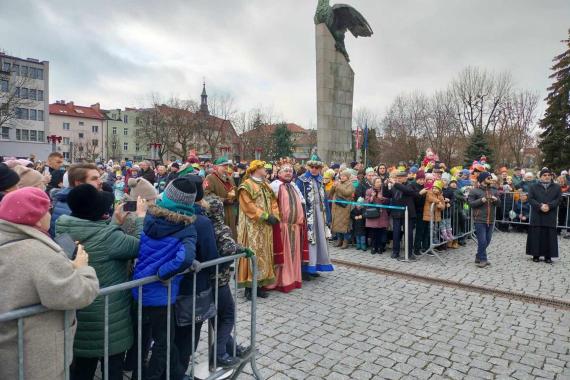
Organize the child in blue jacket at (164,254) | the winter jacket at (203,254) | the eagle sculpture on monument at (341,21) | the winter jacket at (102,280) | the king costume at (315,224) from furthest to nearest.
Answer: the eagle sculpture on monument at (341,21)
the king costume at (315,224)
the winter jacket at (203,254)
the child in blue jacket at (164,254)
the winter jacket at (102,280)

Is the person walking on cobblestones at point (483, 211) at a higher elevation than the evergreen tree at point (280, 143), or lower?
lower

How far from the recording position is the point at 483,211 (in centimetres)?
801

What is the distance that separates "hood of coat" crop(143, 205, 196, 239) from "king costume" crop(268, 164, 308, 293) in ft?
11.0

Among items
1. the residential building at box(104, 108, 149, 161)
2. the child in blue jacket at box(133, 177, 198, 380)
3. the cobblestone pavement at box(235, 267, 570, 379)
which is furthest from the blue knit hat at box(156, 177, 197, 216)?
the residential building at box(104, 108, 149, 161)

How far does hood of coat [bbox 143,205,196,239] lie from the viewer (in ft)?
9.73

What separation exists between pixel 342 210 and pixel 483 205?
9.93ft

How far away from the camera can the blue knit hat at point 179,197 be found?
3043mm

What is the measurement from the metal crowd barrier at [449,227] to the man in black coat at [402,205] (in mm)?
382

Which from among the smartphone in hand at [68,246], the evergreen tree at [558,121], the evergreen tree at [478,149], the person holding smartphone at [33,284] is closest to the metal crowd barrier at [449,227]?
the smartphone in hand at [68,246]

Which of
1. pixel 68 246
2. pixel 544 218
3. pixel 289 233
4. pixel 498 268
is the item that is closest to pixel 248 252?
pixel 68 246

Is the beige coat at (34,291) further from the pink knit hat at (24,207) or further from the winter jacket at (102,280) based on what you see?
the winter jacket at (102,280)

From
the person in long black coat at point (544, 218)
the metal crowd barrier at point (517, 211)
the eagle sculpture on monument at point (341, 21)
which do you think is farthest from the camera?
the eagle sculpture on monument at point (341, 21)

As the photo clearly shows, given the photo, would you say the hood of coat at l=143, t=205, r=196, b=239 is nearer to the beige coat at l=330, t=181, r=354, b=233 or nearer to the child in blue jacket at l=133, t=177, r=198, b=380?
the child in blue jacket at l=133, t=177, r=198, b=380

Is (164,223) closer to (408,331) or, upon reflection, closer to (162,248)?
(162,248)
